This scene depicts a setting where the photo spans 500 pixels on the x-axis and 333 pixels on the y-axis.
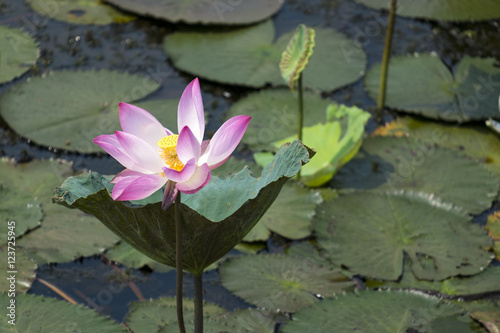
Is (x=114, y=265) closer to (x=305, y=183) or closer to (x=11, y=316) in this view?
(x=11, y=316)

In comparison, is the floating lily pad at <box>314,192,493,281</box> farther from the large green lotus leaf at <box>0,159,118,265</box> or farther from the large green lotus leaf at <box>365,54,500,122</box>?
the large green lotus leaf at <box>0,159,118,265</box>

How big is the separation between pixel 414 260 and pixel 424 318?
406mm

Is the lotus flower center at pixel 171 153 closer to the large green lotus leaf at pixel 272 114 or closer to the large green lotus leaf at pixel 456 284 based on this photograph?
the large green lotus leaf at pixel 456 284

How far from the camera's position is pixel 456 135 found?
3.32m

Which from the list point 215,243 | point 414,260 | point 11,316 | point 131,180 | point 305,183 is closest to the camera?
point 131,180

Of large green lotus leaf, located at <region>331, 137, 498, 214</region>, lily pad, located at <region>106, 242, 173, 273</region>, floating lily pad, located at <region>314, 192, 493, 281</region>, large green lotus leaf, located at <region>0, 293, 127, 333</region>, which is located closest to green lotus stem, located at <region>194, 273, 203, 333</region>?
large green lotus leaf, located at <region>0, 293, 127, 333</region>

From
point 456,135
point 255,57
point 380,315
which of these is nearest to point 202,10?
point 255,57

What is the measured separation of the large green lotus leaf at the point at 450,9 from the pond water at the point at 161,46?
63 mm

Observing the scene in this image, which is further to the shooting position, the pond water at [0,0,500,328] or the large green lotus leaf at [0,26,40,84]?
the large green lotus leaf at [0,26,40,84]

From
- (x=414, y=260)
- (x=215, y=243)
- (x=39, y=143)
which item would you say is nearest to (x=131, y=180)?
(x=215, y=243)

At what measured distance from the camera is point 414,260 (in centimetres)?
254

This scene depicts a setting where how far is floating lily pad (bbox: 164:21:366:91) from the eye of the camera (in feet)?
12.1

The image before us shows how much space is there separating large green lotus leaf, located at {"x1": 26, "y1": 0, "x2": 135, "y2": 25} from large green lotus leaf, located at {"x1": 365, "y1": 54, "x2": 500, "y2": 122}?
68.8 inches

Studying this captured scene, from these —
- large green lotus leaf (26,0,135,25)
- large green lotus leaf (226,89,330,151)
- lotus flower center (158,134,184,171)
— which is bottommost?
large green lotus leaf (26,0,135,25)
